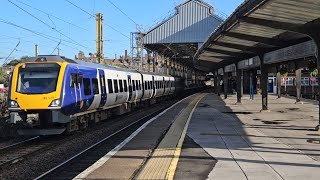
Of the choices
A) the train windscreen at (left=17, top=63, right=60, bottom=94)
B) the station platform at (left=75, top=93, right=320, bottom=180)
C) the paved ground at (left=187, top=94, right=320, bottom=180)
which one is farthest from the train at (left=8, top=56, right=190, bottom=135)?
the paved ground at (left=187, top=94, right=320, bottom=180)

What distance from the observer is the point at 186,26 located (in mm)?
67188

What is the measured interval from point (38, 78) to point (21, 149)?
9.11ft

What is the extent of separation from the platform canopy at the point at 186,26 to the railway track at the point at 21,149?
5152 cm

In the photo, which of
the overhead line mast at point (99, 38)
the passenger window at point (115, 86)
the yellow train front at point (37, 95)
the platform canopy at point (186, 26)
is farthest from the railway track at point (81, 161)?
the platform canopy at point (186, 26)

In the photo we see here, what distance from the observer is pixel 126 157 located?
10.6 m

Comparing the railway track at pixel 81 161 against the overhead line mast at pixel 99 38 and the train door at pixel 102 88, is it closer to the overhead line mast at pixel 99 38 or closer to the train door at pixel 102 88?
the train door at pixel 102 88

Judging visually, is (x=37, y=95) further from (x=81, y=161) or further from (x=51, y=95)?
(x=81, y=161)

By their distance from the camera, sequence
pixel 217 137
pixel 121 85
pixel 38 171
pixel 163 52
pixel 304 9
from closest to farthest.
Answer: pixel 38 171, pixel 304 9, pixel 217 137, pixel 121 85, pixel 163 52

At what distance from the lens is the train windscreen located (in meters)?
15.1

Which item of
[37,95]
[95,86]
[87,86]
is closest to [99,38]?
[95,86]

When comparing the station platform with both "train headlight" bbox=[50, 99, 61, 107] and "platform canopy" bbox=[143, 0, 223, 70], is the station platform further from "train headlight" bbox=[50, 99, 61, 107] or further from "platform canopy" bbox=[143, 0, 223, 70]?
"platform canopy" bbox=[143, 0, 223, 70]

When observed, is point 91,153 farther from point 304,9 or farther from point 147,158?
point 304,9

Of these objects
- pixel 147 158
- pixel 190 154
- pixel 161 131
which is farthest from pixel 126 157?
pixel 161 131

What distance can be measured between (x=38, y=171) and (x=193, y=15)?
195 ft
